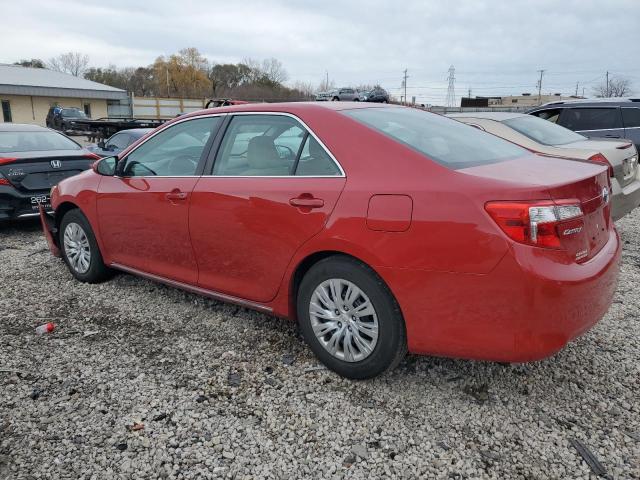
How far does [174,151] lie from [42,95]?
140 ft

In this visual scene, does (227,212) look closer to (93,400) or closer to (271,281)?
(271,281)

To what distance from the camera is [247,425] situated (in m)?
2.67

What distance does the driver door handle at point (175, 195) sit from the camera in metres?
3.66

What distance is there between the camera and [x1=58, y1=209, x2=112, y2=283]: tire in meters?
4.64

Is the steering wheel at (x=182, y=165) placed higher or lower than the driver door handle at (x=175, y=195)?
higher

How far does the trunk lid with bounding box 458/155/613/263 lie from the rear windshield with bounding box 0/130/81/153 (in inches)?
263

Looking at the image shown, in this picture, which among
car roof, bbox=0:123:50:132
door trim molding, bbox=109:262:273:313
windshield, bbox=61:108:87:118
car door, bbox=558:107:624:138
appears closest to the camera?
door trim molding, bbox=109:262:273:313

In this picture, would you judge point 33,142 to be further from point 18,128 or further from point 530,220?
point 530,220

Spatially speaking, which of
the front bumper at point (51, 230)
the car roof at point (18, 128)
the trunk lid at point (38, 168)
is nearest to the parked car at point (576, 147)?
the front bumper at point (51, 230)

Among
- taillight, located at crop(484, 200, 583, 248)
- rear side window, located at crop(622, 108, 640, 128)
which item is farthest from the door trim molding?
rear side window, located at crop(622, 108, 640, 128)

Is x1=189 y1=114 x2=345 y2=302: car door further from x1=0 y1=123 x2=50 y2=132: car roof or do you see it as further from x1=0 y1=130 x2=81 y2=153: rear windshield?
x1=0 y1=123 x2=50 y2=132: car roof

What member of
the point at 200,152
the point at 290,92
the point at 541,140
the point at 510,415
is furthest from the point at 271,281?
the point at 290,92

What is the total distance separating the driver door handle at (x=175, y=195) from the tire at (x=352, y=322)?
1159 mm

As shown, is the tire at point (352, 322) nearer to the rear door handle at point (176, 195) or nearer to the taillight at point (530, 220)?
the taillight at point (530, 220)
